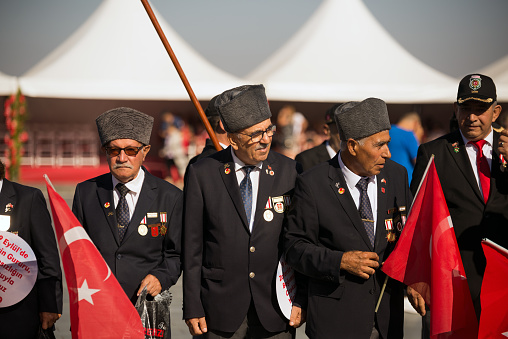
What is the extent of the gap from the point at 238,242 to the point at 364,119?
36.8 inches

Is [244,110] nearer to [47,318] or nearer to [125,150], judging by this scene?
[125,150]

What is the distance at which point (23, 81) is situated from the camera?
17.0m

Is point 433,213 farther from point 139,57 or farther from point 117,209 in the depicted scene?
point 139,57

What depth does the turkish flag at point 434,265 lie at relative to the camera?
3.37 meters

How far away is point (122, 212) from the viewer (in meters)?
3.62

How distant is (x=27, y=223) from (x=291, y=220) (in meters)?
1.45

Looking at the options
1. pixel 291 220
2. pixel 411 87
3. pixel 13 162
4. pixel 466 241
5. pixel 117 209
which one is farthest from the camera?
pixel 13 162

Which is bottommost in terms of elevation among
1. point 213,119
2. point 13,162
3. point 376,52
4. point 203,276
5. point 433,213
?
point 203,276

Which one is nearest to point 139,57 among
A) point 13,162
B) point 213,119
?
point 13,162

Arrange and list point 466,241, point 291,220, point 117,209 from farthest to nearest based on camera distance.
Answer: point 466,241 < point 117,209 < point 291,220

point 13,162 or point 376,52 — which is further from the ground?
point 376,52

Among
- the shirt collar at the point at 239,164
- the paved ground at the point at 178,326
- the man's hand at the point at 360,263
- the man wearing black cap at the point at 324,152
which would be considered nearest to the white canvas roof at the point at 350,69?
the man wearing black cap at the point at 324,152

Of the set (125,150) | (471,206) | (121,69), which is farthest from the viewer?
(121,69)

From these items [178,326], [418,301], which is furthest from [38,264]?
[178,326]
